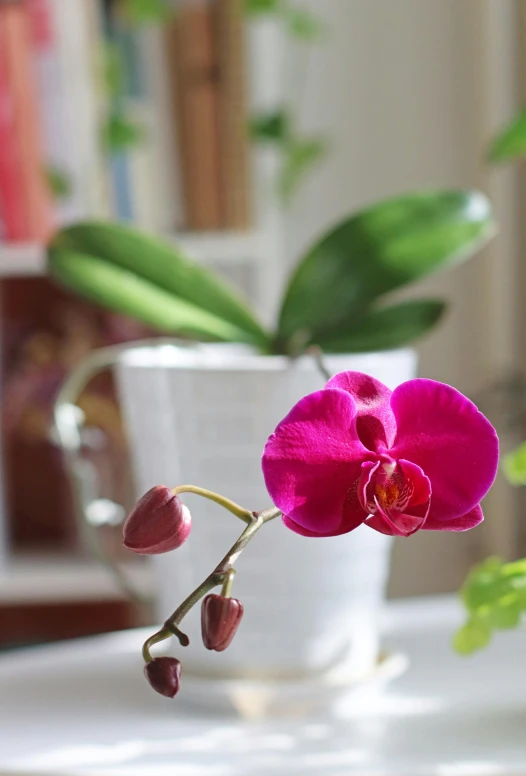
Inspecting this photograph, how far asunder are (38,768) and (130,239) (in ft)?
0.98

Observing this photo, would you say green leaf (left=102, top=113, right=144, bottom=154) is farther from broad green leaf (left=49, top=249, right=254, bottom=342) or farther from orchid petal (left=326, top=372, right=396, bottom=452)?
orchid petal (left=326, top=372, right=396, bottom=452)

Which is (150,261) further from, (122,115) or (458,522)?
(122,115)

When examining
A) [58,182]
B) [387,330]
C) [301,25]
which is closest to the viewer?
[387,330]

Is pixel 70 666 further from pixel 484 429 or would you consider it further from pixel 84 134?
pixel 84 134

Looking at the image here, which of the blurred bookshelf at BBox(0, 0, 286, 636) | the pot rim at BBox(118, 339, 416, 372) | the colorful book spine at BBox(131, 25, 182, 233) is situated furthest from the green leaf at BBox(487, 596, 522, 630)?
the colorful book spine at BBox(131, 25, 182, 233)

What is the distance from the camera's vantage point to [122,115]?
1.33 meters

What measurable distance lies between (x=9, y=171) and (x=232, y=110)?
0.95 feet

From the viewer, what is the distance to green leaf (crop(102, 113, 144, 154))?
4.23ft

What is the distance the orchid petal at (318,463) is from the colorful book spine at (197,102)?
1104 millimetres

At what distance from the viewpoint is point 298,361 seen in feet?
1.59

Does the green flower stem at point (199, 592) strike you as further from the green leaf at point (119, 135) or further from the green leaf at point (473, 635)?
the green leaf at point (119, 135)

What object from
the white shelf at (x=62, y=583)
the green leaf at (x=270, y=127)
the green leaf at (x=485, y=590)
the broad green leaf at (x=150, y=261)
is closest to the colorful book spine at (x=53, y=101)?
the green leaf at (x=270, y=127)

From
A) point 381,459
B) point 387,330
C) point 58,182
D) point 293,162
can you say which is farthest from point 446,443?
point 293,162

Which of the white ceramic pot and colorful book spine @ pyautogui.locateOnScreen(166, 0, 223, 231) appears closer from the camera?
the white ceramic pot
